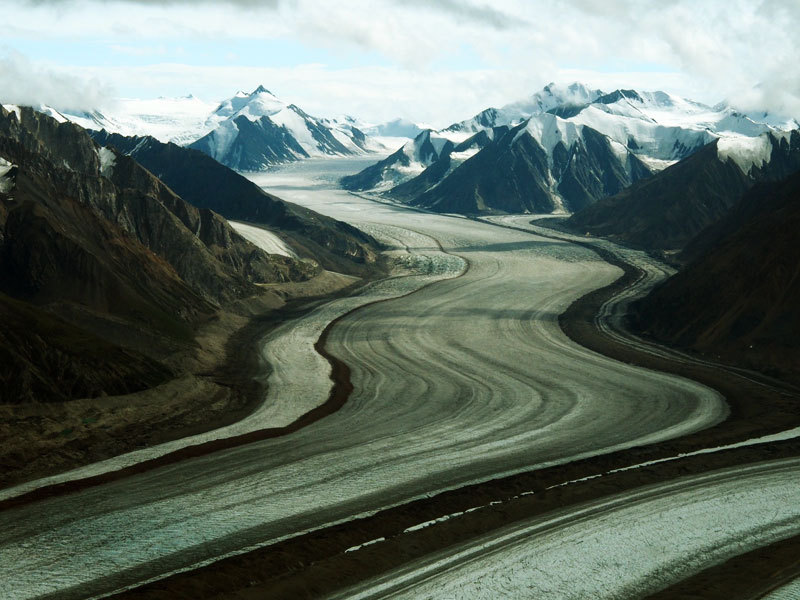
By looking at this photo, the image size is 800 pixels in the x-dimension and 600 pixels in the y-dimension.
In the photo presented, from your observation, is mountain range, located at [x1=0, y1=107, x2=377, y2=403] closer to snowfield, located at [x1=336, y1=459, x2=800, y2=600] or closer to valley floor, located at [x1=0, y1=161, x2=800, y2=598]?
valley floor, located at [x1=0, y1=161, x2=800, y2=598]

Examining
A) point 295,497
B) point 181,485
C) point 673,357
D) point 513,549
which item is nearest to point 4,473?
point 181,485

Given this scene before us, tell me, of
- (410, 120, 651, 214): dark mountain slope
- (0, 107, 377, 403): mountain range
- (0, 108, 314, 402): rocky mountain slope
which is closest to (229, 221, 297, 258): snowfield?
(0, 107, 377, 403): mountain range

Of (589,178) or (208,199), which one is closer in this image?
(208,199)

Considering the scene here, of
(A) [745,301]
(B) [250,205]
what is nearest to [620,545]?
(A) [745,301]

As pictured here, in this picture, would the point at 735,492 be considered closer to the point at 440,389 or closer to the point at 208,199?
the point at 440,389

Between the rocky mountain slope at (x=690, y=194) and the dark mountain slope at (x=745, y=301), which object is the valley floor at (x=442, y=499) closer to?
the dark mountain slope at (x=745, y=301)

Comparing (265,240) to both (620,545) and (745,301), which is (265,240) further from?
(620,545)
